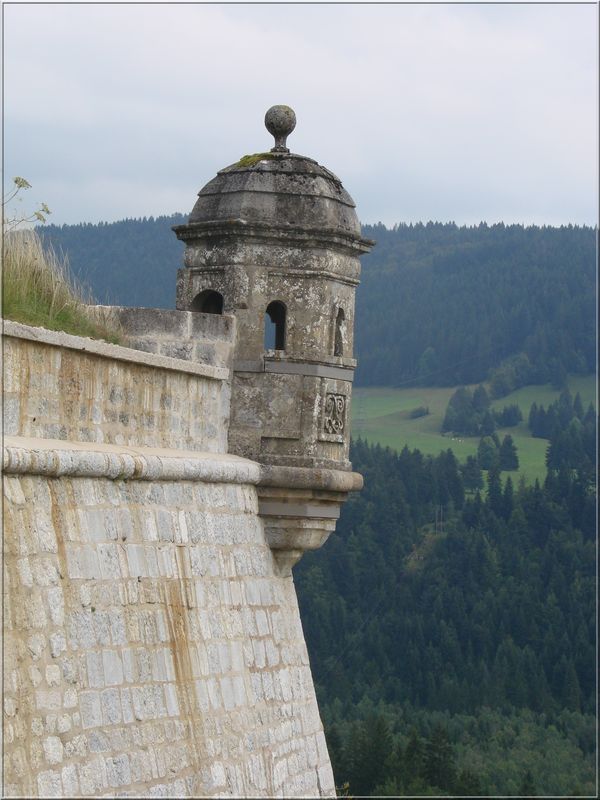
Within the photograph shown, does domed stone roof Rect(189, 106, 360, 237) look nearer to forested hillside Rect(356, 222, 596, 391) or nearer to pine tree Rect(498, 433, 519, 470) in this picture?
pine tree Rect(498, 433, 519, 470)

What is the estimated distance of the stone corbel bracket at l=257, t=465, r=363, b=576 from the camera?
12.5m

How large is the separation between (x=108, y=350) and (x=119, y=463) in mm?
689

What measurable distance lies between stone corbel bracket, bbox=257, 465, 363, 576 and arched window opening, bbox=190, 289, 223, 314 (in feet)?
4.30

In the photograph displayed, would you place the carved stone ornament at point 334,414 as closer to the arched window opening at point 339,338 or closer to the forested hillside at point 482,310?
the arched window opening at point 339,338

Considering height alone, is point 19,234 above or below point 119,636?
above

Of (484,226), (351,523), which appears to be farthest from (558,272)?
(351,523)

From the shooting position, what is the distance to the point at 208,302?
13141mm

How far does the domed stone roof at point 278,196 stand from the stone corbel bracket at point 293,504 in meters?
1.71

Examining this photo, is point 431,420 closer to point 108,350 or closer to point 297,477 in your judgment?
point 297,477

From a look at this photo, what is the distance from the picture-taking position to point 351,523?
98438 mm

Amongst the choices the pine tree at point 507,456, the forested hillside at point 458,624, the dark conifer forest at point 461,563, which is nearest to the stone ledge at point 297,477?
the dark conifer forest at point 461,563

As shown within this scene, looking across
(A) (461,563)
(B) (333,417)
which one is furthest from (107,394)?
(A) (461,563)

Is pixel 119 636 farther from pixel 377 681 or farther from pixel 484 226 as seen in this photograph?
pixel 484 226

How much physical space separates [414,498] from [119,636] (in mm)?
94474
